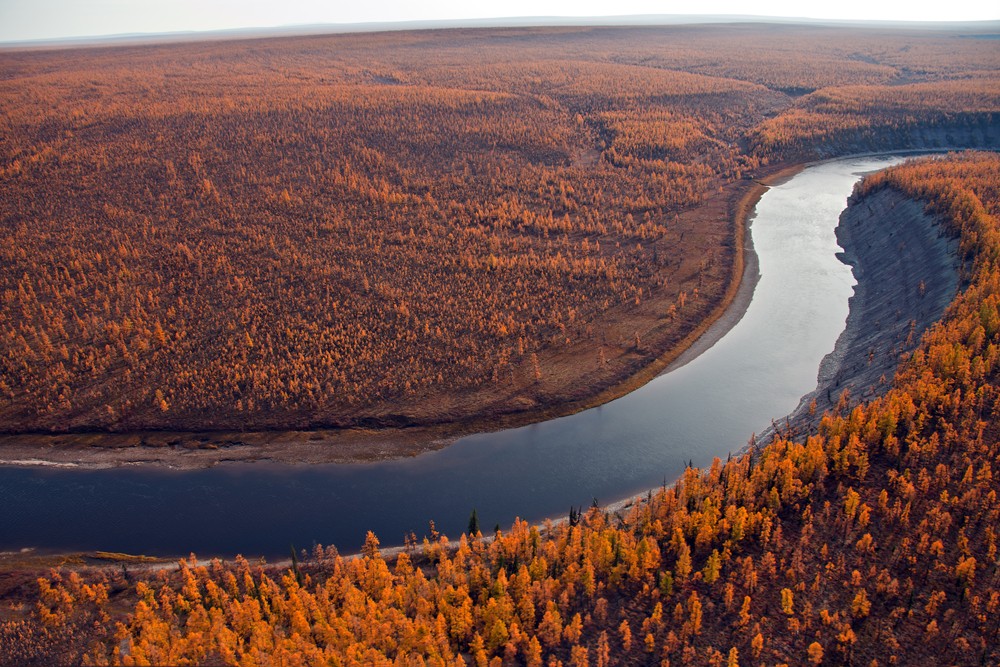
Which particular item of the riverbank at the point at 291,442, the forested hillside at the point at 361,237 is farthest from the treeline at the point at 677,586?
the forested hillside at the point at 361,237

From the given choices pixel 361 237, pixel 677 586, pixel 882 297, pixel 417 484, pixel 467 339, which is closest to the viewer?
pixel 677 586

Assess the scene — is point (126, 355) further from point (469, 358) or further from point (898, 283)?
point (898, 283)

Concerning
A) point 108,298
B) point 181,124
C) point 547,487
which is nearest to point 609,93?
point 181,124

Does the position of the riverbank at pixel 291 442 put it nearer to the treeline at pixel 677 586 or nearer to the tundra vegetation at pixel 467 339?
the tundra vegetation at pixel 467 339

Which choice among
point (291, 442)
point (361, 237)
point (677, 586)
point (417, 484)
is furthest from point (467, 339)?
point (677, 586)

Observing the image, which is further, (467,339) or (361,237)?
(361,237)

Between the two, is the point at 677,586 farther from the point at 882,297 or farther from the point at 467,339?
the point at 882,297

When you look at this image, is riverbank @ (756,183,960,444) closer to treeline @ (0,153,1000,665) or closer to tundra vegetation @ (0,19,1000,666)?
tundra vegetation @ (0,19,1000,666)
